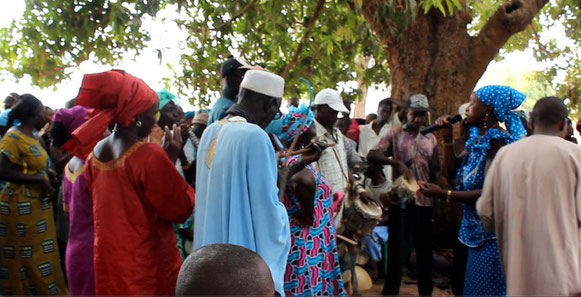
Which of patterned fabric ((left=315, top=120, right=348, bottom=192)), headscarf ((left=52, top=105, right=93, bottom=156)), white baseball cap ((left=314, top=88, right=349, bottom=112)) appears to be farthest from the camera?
white baseball cap ((left=314, top=88, right=349, bottom=112))

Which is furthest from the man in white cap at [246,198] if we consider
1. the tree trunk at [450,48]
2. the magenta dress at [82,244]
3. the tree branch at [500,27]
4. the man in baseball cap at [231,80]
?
the tree branch at [500,27]

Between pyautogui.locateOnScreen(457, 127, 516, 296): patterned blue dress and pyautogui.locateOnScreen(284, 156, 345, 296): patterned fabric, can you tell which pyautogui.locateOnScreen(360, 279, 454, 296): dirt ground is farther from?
pyautogui.locateOnScreen(457, 127, 516, 296): patterned blue dress

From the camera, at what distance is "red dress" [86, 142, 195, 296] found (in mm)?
2525

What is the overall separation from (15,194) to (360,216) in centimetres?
291

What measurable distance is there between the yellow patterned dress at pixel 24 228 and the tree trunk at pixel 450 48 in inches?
172

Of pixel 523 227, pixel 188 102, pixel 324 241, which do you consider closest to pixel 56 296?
pixel 324 241

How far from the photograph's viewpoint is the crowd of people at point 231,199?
2193 mm

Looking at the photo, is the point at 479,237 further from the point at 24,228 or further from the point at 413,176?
the point at 24,228

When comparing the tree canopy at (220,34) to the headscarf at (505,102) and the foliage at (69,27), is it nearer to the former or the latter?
the foliage at (69,27)

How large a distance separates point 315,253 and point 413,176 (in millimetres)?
1736

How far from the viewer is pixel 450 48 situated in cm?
656

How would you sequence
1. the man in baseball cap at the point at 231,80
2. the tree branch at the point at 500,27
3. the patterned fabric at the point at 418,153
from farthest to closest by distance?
1. the tree branch at the point at 500,27
2. the patterned fabric at the point at 418,153
3. the man in baseball cap at the point at 231,80

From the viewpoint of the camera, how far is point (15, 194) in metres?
3.98

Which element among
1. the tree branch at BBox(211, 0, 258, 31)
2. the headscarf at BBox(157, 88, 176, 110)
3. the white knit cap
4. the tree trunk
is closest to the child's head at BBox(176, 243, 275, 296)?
the white knit cap
